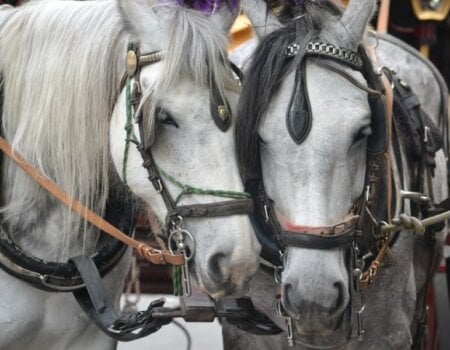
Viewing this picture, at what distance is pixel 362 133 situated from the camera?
246cm

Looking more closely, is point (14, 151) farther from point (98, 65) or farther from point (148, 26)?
point (148, 26)

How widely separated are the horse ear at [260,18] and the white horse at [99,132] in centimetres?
14

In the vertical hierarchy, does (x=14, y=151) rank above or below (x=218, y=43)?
below

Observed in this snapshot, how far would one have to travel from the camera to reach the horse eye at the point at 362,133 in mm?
2449

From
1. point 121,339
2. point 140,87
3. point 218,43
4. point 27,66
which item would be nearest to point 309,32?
point 218,43

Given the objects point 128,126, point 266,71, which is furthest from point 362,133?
point 128,126

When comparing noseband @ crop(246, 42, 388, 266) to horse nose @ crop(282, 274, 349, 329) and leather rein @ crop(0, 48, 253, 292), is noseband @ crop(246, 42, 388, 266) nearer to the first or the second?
horse nose @ crop(282, 274, 349, 329)

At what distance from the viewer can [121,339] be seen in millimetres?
2477

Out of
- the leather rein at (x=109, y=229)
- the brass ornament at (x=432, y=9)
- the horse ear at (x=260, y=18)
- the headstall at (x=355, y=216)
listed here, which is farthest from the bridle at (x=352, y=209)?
the brass ornament at (x=432, y=9)

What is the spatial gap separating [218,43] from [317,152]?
341mm

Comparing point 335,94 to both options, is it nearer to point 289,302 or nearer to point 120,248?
point 289,302

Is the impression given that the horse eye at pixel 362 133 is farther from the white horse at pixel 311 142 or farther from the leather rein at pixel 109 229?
the leather rein at pixel 109 229

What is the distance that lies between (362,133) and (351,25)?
297 mm

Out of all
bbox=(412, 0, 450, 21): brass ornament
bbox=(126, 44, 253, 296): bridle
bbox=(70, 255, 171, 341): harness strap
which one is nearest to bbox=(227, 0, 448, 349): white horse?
bbox=(126, 44, 253, 296): bridle
